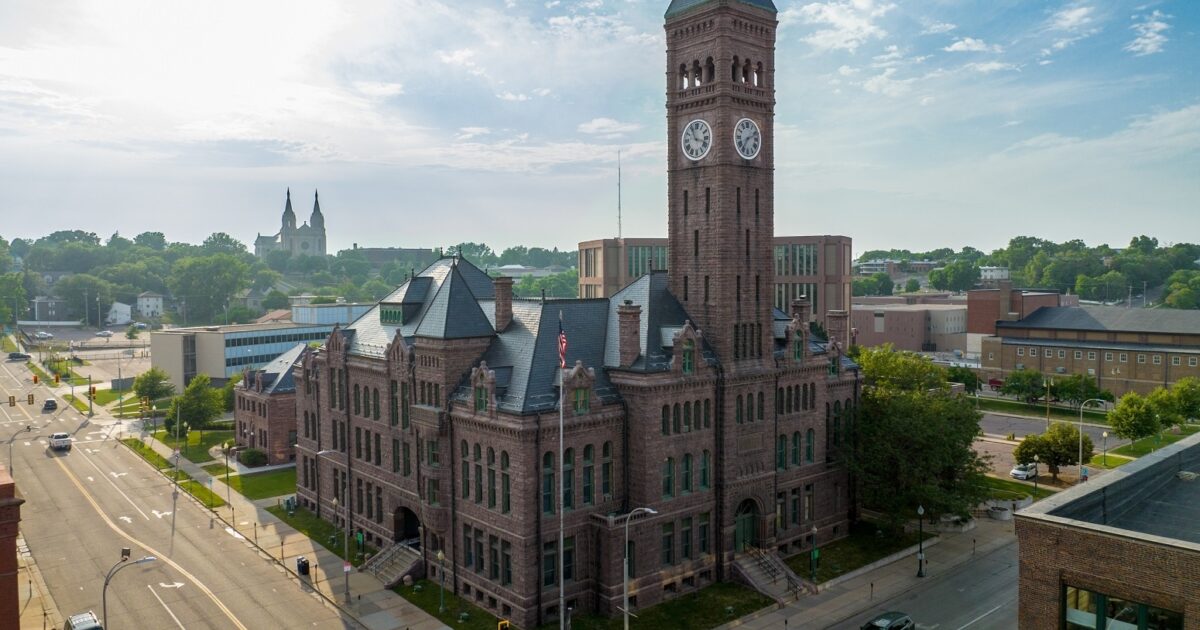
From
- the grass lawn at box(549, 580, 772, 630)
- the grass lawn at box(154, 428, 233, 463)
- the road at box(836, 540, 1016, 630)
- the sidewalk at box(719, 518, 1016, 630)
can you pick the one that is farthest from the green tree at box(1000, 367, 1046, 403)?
the grass lawn at box(154, 428, 233, 463)

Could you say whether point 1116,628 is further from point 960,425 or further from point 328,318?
point 328,318

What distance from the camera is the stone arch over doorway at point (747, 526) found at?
58.1 m

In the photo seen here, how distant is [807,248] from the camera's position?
14488 centimetres

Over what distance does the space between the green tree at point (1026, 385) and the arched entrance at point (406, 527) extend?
314ft

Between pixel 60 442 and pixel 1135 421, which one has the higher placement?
pixel 1135 421

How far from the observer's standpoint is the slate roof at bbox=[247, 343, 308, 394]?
90812 millimetres

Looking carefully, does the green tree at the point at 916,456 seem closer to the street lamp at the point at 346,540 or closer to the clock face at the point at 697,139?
the clock face at the point at 697,139

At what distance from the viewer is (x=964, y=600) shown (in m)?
53.6

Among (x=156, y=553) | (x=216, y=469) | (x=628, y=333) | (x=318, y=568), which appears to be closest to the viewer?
(x=628, y=333)

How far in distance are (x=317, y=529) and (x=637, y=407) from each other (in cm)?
3226

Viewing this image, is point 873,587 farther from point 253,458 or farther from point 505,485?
point 253,458

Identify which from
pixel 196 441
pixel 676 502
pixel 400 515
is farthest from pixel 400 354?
pixel 196 441

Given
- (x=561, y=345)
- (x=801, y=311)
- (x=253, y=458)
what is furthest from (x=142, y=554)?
(x=801, y=311)

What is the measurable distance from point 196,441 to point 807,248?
101 metres
